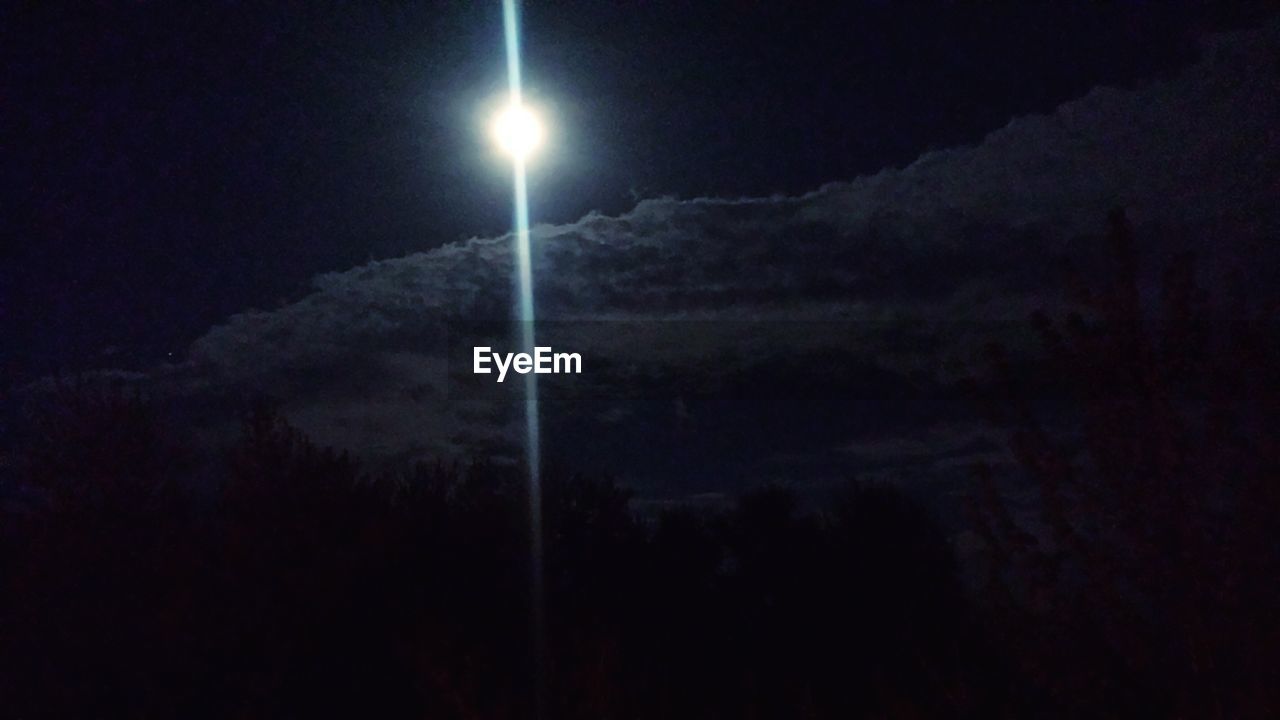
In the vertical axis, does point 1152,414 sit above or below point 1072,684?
above

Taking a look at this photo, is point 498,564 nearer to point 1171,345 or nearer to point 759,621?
point 759,621

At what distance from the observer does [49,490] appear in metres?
19.5

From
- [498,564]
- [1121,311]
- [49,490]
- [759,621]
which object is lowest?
[759,621]

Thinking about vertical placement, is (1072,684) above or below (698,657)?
above

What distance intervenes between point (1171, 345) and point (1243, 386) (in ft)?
1.49

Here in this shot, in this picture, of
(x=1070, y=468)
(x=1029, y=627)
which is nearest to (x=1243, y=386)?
(x=1070, y=468)

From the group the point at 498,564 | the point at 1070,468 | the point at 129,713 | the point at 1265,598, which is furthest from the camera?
the point at 498,564

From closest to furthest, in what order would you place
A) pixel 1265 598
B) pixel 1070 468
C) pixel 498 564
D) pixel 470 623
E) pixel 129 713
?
pixel 1265 598, pixel 1070 468, pixel 129 713, pixel 470 623, pixel 498 564

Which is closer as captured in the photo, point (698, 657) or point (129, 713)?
point (129, 713)

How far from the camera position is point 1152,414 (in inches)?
274

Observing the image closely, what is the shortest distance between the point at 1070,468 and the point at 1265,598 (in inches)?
47.7

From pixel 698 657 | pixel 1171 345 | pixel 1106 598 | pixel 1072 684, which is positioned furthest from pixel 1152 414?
pixel 698 657

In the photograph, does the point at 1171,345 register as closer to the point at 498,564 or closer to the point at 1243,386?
the point at 1243,386

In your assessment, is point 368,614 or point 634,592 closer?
point 368,614
